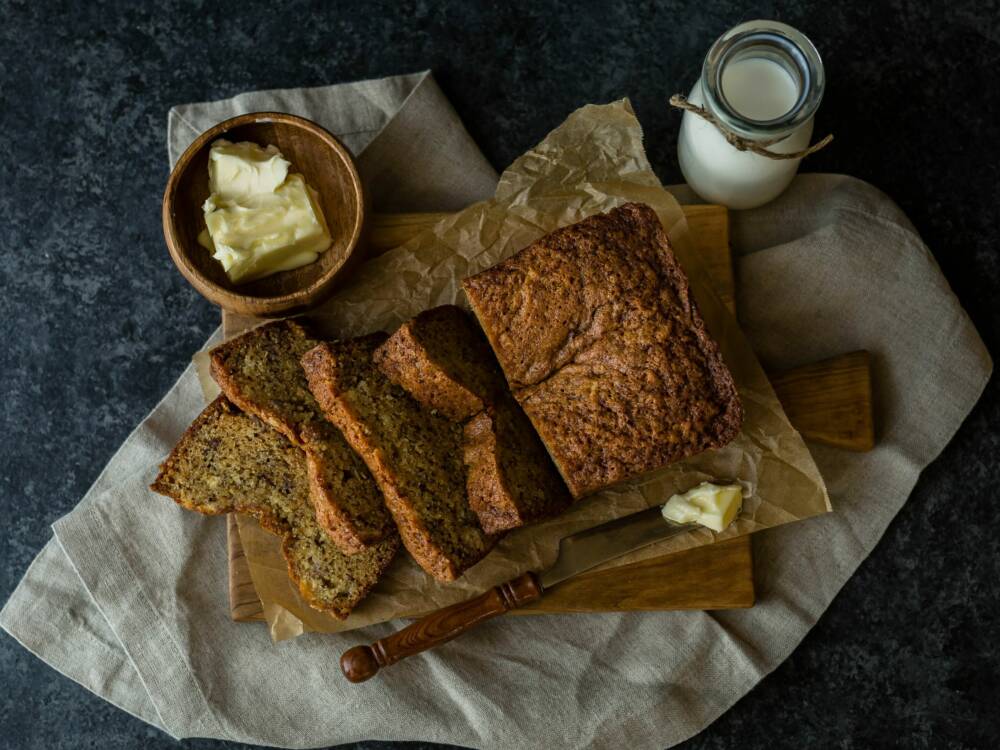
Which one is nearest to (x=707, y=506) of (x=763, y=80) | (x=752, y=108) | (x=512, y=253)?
(x=512, y=253)

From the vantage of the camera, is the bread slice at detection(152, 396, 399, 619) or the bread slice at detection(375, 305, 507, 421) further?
the bread slice at detection(152, 396, 399, 619)

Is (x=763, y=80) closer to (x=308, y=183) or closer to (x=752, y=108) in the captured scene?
(x=752, y=108)

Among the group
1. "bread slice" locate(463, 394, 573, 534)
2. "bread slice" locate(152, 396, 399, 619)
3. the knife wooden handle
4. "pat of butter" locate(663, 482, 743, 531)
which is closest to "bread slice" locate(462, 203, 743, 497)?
"bread slice" locate(463, 394, 573, 534)

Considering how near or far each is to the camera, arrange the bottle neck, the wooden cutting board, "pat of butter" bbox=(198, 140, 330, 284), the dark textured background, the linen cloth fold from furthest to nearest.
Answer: the dark textured background, the linen cloth fold, the wooden cutting board, "pat of butter" bbox=(198, 140, 330, 284), the bottle neck

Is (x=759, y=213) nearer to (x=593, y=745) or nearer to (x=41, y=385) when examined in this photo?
(x=593, y=745)

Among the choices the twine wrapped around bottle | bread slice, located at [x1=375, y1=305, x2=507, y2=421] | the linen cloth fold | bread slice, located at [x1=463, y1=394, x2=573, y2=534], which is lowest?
the linen cloth fold

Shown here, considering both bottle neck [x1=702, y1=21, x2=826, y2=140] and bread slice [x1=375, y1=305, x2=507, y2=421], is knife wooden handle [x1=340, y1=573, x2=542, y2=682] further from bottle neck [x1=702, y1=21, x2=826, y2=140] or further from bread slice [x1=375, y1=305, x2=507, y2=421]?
bottle neck [x1=702, y1=21, x2=826, y2=140]
